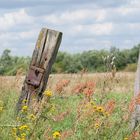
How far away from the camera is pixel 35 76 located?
8.95 metres

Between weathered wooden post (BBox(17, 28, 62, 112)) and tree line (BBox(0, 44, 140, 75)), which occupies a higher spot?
tree line (BBox(0, 44, 140, 75))

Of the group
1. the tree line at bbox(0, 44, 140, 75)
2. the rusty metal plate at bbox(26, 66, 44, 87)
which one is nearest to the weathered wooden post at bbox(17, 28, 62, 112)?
the rusty metal plate at bbox(26, 66, 44, 87)

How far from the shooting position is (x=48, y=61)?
8836 mm

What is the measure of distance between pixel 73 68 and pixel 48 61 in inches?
892

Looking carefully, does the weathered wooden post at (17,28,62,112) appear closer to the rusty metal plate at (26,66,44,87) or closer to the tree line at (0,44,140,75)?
the rusty metal plate at (26,66,44,87)

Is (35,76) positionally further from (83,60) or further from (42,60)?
(83,60)

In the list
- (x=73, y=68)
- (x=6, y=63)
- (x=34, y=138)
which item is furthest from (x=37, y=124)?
(x=73, y=68)

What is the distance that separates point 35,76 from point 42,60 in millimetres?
252

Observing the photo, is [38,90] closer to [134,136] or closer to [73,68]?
[134,136]

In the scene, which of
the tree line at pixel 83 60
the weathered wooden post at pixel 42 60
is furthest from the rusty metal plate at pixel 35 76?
the tree line at pixel 83 60

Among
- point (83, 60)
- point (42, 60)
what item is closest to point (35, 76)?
point (42, 60)

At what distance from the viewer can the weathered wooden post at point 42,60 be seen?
8.83m

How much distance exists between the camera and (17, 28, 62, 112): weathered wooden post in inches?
348

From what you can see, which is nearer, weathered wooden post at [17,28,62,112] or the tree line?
weathered wooden post at [17,28,62,112]
